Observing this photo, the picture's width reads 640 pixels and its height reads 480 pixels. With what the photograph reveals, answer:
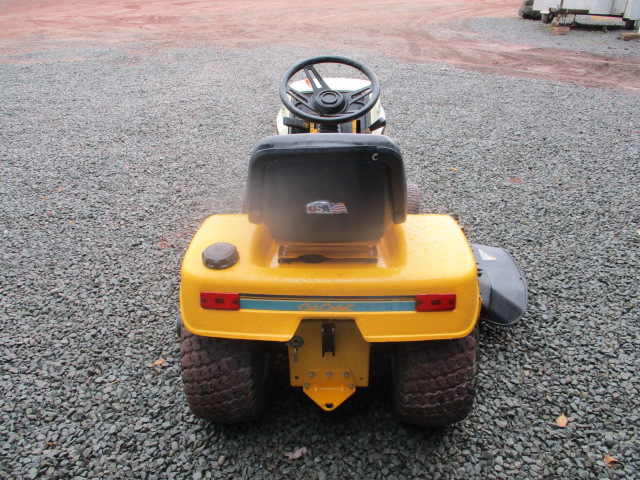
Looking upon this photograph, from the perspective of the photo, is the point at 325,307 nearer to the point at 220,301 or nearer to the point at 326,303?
the point at 326,303

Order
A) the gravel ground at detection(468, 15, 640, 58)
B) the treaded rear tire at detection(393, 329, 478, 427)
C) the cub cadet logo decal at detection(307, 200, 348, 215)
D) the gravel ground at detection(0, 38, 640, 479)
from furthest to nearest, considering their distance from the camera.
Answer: the gravel ground at detection(468, 15, 640, 58), the gravel ground at detection(0, 38, 640, 479), the treaded rear tire at detection(393, 329, 478, 427), the cub cadet logo decal at detection(307, 200, 348, 215)

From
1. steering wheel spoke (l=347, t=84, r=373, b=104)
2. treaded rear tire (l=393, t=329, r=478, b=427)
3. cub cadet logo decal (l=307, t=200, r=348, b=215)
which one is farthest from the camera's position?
steering wheel spoke (l=347, t=84, r=373, b=104)

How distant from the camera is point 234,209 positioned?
367 cm

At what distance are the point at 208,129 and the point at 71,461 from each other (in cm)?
391

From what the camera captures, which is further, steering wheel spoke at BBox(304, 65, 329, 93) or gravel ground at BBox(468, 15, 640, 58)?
gravel ground at BBox(468, 15, 640, 58)

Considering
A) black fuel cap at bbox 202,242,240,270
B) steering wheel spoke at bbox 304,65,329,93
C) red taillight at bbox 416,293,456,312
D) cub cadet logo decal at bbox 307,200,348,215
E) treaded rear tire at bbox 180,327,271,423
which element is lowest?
treaded rear tire at bbox 180,327,271,423

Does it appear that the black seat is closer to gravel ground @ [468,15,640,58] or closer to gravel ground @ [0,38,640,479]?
gravel ground @ [0,38,640,479]

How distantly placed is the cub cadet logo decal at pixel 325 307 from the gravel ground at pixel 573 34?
851cm

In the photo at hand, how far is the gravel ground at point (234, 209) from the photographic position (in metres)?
1.87

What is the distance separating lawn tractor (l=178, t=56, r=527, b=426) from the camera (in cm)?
156

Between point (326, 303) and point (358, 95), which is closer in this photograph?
point (326, 303)

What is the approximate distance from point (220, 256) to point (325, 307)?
39 cm

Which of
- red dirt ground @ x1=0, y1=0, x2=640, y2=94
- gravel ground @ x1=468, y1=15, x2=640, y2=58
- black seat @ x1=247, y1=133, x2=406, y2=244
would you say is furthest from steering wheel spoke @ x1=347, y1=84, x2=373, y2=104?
gravel ground @ x1=468, y1=15, x2=640, y2=58

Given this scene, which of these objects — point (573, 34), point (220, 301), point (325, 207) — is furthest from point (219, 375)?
point (573, 34)
